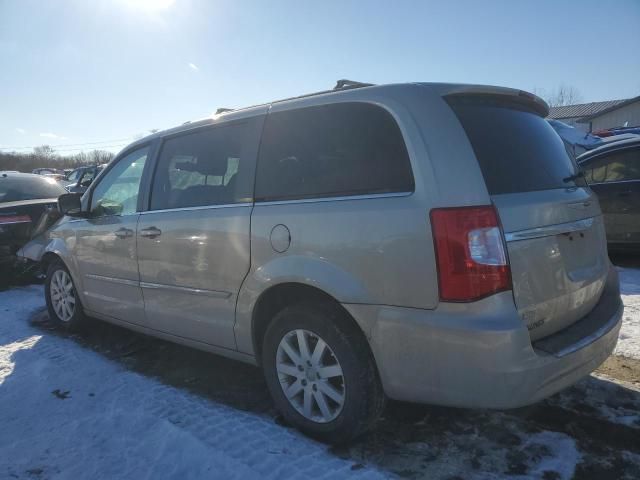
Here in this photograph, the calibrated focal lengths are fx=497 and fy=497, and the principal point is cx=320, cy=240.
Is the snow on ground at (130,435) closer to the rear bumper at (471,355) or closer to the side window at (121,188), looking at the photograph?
the rear bumper at (471,355)

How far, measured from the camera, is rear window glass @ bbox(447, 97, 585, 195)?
7.86 feet

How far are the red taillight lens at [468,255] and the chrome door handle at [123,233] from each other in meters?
2.56

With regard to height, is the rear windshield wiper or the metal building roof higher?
the metal building roof

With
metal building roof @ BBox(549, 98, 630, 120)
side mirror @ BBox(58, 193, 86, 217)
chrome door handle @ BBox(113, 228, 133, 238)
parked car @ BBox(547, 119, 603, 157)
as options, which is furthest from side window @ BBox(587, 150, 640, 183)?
metal building roof @ BBox(549, 98, 630, 120)

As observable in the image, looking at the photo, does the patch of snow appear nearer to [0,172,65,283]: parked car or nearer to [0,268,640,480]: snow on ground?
[0,268,640,480]: snow on ground

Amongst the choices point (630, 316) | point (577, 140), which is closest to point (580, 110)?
point (577, 140)

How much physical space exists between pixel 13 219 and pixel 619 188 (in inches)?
327

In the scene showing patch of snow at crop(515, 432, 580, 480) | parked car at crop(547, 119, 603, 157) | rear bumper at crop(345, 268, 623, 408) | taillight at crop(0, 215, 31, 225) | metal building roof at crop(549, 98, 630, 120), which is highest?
metal building roof at crop(549, 98, 630, 120)

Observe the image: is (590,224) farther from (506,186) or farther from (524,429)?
(524,429)

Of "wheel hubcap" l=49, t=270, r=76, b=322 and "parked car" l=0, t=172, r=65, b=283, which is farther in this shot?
"parked car" l=0, t=172, r=65, b=283

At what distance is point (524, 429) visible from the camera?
9.03 feet

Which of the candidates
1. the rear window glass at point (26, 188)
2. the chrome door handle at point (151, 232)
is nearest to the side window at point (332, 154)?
the chrome door handle at point (151, 232)

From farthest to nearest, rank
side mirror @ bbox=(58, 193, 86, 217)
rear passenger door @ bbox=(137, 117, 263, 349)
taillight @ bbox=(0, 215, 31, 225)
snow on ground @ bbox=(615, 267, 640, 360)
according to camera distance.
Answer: taillight @ bbox=(0, 215, 31, 225) → side mirror @ bbox=(58, 193, 86, 217) → snow on ground @ bbox=(615, 267, 640, 360) → rear passenger door @ bbox=(137, 117, 263, 349)

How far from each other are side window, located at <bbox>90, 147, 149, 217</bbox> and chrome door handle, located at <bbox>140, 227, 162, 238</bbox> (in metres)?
0.33
